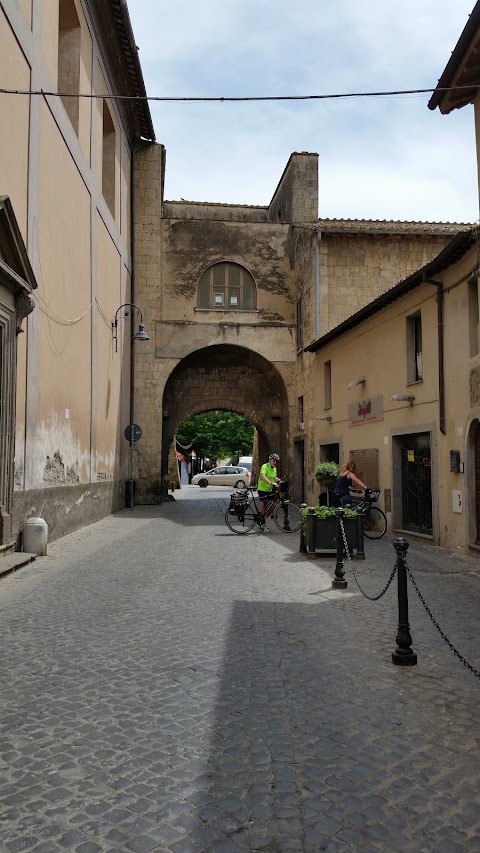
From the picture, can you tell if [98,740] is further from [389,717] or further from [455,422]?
[455,422]

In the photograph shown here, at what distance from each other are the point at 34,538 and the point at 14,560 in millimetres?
1047

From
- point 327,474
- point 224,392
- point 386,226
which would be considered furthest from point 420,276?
point 224,392

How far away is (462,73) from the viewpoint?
28.1ft

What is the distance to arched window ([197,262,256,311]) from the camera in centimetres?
2459

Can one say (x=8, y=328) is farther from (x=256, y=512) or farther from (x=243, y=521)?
(x=256, y=512)

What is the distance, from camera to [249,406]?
27656 millimetres

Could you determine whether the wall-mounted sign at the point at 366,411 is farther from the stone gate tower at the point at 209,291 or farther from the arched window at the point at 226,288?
the arched window at the point at 226,288

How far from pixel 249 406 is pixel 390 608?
21.3 m

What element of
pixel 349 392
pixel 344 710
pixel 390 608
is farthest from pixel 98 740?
pixel 349 392

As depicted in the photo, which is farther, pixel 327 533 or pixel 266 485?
pixel 266 485

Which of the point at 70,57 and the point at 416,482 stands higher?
the point at 70,57

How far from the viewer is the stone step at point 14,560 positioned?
8.48 m

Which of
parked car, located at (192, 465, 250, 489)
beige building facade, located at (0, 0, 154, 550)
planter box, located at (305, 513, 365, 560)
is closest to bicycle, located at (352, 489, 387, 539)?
planter box, located at (305, 513, 365, 560)

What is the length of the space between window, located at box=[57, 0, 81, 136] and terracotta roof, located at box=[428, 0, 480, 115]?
7986mm
